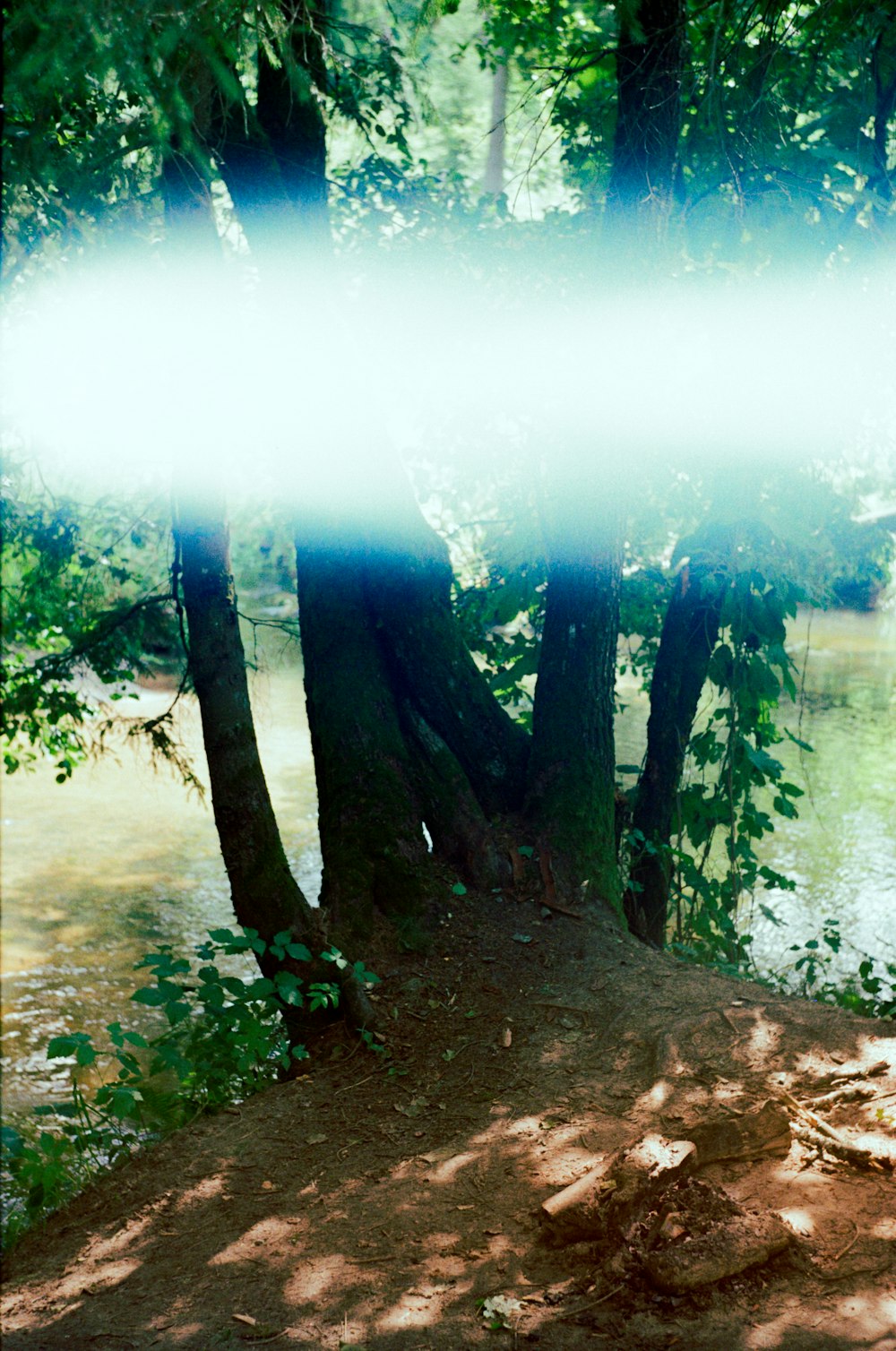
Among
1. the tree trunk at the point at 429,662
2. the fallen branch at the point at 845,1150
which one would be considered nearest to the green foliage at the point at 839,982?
the fallen branch at the point at 845,1150

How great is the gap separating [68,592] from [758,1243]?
18.0ft

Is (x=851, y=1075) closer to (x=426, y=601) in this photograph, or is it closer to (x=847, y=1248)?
(x=847, y=1248)

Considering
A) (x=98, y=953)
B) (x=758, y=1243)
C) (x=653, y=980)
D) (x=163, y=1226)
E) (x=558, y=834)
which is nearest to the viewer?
(x=758, y=1243)

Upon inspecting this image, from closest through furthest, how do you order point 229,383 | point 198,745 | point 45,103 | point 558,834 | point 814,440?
point 45,103 → point 558,834 → point 229,383 → point 814,440 → point 198,745

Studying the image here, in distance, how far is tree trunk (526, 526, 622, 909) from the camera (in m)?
5.30

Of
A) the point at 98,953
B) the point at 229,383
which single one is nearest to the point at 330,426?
the point at 229,383

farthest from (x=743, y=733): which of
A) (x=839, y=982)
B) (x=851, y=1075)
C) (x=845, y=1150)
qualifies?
(x=845, y=1150)


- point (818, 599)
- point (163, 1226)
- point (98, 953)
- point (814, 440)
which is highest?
point (814, 440)

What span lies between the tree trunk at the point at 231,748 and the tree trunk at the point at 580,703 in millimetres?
1442

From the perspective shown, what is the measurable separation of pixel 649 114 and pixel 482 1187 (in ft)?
16.2

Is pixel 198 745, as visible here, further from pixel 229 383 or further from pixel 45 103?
pixel 45 103

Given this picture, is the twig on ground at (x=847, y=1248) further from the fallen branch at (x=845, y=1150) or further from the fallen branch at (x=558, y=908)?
→ the fallen branch at (x=558, y=908)

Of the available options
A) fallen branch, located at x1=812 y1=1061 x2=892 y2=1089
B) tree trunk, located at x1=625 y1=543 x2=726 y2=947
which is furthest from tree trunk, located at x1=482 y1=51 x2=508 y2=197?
fallen branch, located at x1=812 y1=1061 x2=892 y2=1089

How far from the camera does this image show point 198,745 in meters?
12.5
